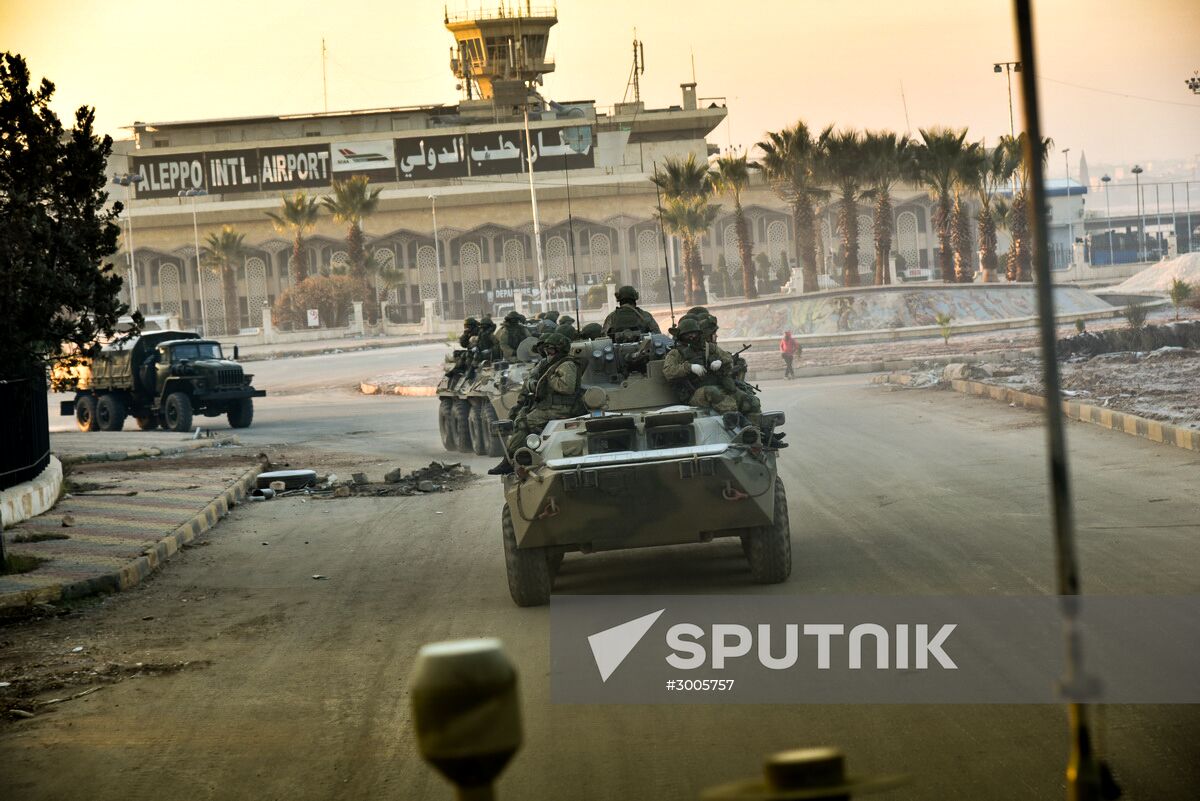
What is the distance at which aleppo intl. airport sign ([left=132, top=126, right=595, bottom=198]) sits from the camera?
294 ft

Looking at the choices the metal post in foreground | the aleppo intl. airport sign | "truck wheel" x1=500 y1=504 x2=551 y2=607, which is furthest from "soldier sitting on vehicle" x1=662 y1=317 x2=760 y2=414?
the aleppo intl. airport sign

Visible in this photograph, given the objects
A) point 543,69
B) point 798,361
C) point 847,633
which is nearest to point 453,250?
point 543,69

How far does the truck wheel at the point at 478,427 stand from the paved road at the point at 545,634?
4.77 meters

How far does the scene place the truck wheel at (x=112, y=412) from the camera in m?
32.6

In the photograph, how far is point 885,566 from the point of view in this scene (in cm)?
1070

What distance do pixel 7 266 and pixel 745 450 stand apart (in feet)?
20.1

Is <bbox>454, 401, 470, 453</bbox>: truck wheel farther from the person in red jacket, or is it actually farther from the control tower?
the control tower

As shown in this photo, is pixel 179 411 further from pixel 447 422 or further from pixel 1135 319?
pixel 1135 319

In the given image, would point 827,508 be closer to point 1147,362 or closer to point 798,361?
point 1147,362

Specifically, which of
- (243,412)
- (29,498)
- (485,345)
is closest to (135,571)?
(29,498)

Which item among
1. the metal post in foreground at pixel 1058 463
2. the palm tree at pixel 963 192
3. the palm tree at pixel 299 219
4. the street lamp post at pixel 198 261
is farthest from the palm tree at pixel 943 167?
the metal post in foreground at pixel 1058 463

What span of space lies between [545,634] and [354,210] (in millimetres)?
68468

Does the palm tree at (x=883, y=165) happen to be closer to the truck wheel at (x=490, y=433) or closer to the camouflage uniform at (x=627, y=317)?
the truck wheel at (x=490, y=433)

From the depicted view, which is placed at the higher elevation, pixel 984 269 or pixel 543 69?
pixel 543 69
